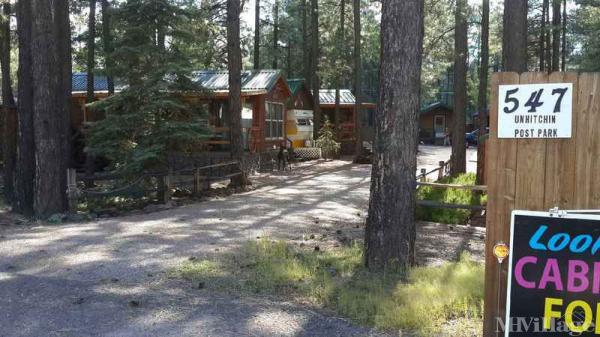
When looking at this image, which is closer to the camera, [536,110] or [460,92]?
[536,110]

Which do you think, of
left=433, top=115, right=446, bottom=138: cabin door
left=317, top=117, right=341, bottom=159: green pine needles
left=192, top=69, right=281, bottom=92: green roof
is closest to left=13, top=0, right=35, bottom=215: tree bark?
left=192, top=69, right=281, bottom=92: green roof

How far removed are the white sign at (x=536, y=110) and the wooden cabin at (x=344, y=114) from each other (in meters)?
28.4

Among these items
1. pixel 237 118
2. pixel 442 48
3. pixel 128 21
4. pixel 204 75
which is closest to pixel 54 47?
pixel 128 21

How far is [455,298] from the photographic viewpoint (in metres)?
5.11

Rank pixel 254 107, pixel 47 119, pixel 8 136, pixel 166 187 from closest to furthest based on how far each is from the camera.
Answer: pixel 47 119
pixel 166 187
pixel 8 136
pixel 254 107

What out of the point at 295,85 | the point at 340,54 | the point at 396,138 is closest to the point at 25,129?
the point at 396,138

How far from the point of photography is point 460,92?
684 inches

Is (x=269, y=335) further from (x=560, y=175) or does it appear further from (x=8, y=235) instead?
(x=8, y=235)

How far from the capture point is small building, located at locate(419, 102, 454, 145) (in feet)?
174

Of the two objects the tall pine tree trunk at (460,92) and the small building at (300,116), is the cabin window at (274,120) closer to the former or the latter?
the small building at (300,116)

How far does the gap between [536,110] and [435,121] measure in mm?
51952

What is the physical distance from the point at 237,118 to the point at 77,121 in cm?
1169

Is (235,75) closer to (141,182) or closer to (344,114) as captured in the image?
(141,182)

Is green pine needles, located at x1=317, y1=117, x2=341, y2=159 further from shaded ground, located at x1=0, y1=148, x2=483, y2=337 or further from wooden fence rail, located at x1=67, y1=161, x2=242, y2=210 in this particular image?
shaded ground, located at x1=0, y1=148, x2=483, y2=337
